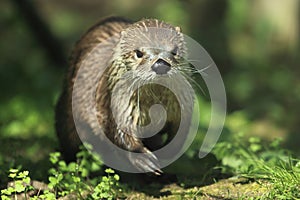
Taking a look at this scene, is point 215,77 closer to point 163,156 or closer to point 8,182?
point 163,156

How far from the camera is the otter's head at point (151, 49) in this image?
478 centimetres

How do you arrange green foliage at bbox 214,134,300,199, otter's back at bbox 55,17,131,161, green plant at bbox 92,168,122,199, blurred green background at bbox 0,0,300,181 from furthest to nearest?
blurred green background at bbox 0,0,300,181
otter's back at bbox 55,17,131,161
green plant at bbox 92,168,122,199
green foliage at bbox 214,134,300,199

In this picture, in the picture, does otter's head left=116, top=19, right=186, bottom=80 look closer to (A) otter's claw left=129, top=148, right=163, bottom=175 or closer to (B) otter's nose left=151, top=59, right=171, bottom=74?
(B) otter's nose left=151, top=59, right=171, bottom=74

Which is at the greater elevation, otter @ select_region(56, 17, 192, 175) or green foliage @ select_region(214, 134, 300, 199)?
otter @ select_region(56, 17, 192, 175)

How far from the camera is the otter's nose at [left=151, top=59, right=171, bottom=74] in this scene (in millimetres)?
4719

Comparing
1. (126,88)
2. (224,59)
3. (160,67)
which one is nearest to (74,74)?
(126,88)

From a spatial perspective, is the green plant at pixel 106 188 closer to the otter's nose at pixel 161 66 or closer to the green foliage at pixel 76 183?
the green foliage at pixel 76 183

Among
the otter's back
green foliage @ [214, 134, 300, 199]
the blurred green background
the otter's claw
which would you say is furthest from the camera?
the blurred green background

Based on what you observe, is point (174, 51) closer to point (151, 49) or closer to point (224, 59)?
point (151, 49)

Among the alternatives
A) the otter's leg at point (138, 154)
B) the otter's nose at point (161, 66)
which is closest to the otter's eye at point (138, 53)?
the otter's nose at point (161, 66)

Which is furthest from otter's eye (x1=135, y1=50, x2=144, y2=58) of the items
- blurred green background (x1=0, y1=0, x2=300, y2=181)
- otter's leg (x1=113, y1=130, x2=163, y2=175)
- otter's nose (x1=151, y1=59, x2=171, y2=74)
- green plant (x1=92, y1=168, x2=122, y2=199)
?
blurred green background (x1=0, y1=0, x2=300, y2=181)

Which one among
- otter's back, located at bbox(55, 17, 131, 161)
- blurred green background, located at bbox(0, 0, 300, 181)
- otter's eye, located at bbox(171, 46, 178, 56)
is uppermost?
blurred green background, located at bbox(0, 0, 300, 181)

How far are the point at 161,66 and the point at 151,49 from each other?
0.58 feet

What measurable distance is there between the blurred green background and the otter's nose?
341 cm
